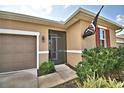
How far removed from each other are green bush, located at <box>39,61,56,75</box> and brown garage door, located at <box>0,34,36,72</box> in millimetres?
353

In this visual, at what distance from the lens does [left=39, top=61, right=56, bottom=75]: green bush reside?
4.32 m

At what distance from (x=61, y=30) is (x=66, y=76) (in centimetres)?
187

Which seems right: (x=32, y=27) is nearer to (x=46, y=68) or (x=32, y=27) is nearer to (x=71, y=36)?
(x=71, y=36)

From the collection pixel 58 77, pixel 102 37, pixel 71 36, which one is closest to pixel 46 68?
pixel 58 77

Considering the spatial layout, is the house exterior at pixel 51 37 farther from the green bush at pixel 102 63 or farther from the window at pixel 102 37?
the green bush at pixel 102 63

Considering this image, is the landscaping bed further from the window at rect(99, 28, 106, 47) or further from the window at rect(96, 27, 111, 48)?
the window at rect(99, 28, 106, 47)

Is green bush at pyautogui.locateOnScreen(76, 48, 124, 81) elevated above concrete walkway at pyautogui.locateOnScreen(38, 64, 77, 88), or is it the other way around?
green bush at pyautogui.locateOnScreen(76, 48, 124, 81)

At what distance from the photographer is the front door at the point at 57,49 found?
4.59 meters

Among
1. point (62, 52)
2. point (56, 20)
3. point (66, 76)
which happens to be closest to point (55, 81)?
point (66, 76)

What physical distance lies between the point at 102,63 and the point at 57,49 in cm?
173

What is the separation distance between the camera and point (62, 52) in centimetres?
465

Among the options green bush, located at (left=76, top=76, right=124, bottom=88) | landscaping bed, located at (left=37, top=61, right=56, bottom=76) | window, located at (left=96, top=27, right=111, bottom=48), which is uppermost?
window, located at (left=96, top=27, right=111, bottom=48)

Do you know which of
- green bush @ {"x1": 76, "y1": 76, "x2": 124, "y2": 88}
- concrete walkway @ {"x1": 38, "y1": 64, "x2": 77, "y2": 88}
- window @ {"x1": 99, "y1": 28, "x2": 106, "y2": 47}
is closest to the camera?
green bush @ {"x1": 76, "y1": 76, "x2": 124, "y2": 88}

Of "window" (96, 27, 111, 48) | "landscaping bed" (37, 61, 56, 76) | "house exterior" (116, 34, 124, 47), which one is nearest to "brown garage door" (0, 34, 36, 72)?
"landscaping bed" (37, 61, 56, 76)
